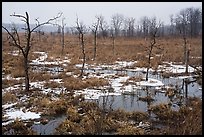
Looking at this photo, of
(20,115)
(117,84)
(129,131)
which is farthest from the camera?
(117,84)

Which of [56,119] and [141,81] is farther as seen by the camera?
[141,81]

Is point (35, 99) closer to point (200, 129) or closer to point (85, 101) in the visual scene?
point (85, 101)

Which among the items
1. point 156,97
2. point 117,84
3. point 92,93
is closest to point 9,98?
point 92,93

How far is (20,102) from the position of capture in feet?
43.7

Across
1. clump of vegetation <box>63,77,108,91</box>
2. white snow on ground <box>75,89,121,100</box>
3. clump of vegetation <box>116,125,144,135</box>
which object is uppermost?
clump of vegetation <box>63,77,108,91</box>

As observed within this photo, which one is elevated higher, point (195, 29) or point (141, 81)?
point (195, 29)

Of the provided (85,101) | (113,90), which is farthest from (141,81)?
(85,101)

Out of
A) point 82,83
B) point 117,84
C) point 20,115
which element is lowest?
point 20,115

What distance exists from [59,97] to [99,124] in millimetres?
5688

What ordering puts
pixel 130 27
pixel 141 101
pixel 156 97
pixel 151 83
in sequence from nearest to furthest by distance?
pixel 141 101
pixel 156 97
pixel 151 83
pixel 130 27

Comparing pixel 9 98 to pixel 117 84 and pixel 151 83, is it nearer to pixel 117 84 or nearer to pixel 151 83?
pixel 117 84

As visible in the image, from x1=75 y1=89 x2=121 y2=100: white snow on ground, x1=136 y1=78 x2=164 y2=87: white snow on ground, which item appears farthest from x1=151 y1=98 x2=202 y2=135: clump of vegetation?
x1=136 y1=78 x2=164 y2=87: white snow on ground

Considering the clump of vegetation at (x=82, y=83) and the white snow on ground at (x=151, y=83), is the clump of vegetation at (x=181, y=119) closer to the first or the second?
the white snow on ground at (x=151, y=83)

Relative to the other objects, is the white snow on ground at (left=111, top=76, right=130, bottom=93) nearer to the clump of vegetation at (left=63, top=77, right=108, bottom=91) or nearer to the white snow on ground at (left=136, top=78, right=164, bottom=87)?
the clump of vegetation at (left=63, top=77, right=108, bottom=91)
